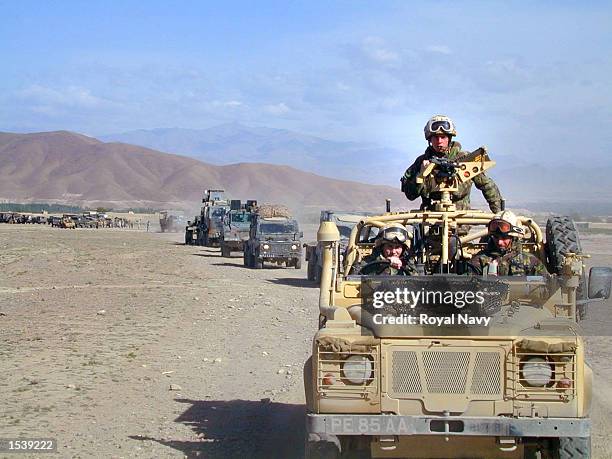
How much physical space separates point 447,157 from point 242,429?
11.4 ft

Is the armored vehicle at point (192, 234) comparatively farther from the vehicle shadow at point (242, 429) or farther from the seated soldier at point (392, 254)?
the seated soldier at point (392, 254)

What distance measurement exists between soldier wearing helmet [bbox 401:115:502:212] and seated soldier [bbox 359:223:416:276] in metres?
1.52

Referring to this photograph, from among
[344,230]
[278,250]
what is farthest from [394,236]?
[278,250]

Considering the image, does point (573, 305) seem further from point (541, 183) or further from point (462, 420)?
point (541, 183)

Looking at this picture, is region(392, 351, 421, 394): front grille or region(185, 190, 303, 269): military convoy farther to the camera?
region(185, 190, 303, 269): military convoy

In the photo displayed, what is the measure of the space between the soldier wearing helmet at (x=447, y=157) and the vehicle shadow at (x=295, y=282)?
55.4ft

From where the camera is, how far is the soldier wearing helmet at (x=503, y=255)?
26.7 feet

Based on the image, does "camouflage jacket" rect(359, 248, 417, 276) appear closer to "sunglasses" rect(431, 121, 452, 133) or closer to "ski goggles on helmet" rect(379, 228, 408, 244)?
"ski goggles on helmet" rect(379, 228, 408, 244)

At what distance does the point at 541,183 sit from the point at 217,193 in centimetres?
4676

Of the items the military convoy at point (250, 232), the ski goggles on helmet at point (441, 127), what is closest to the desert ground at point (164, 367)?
the ski goggles on helmet at point (441, 127)

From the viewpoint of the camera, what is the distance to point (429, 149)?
33.4ft

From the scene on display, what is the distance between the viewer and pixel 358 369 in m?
6.48

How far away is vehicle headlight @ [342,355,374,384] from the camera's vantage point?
21.2 ft

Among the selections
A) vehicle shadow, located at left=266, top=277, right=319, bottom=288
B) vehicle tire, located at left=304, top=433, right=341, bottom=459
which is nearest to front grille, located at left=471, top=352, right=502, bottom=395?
vehicle tire, located at left=304, top=433, right=341, bottom=459
